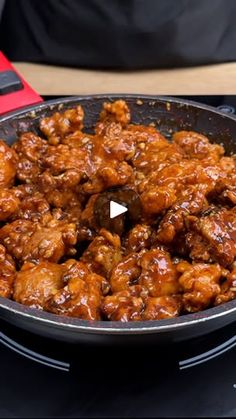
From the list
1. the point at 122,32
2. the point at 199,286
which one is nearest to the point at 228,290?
the point at 199,286

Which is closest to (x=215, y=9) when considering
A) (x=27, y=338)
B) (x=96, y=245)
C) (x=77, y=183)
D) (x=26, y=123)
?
(x=26, y=123)

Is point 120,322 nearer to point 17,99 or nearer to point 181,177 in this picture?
point 181,177

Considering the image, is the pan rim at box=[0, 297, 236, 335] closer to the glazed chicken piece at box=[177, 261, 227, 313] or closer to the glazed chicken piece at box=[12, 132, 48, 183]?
the glazed chicken piece at box=[177, 261, 227, 313]

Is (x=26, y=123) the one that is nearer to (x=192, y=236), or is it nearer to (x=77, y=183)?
(x=77, y=183)

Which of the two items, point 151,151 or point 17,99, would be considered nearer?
point 151,151

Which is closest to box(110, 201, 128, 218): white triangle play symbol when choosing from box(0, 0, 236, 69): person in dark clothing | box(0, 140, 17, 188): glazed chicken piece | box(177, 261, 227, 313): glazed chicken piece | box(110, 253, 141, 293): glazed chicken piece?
box(110, 253, 141, 293): glazed chicken piece

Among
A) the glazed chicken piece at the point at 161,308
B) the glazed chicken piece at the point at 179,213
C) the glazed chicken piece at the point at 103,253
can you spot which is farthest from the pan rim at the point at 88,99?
the glazed chicken piece at the point at 161,308
